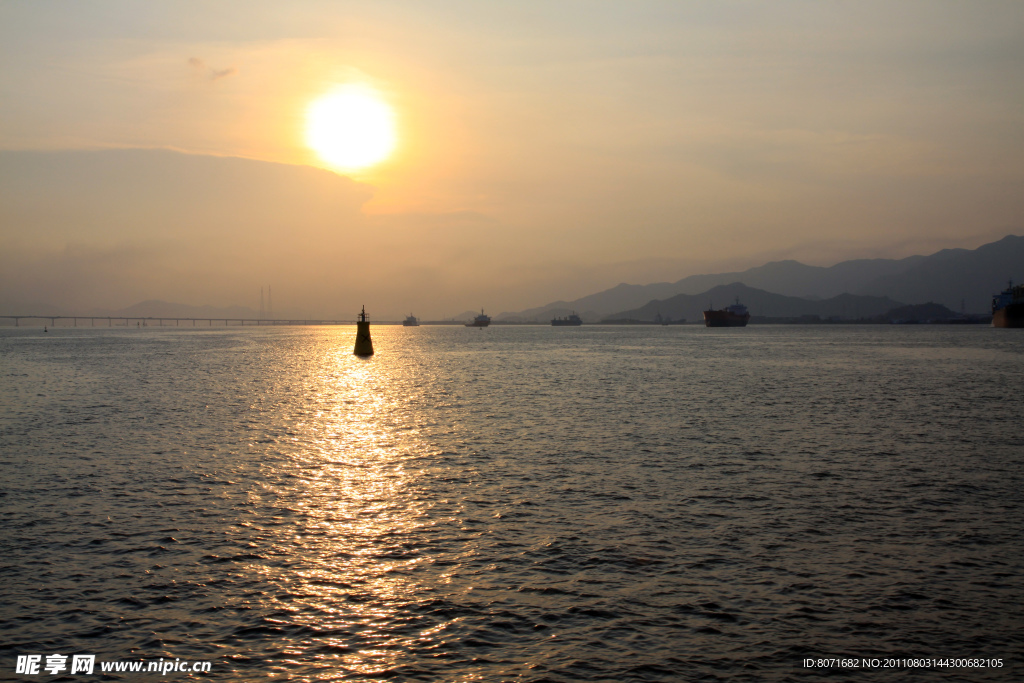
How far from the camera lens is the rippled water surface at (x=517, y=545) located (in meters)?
11.5

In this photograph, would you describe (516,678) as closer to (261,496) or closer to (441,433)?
(261,496)

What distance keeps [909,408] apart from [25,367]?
97440 mm

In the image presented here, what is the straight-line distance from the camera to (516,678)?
1048 cm

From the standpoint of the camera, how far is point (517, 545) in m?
16.9

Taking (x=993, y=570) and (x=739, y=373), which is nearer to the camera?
(x=993, y=570)

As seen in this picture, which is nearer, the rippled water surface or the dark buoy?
the rippled water surface

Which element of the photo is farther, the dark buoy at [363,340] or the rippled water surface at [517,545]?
the dark buoy at [363,340]

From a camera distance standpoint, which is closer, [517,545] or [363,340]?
[517,545]

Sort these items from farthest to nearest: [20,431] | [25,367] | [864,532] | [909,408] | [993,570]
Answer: [25,367] → [909,408] → [20,431] → [864,532] → [993,570]

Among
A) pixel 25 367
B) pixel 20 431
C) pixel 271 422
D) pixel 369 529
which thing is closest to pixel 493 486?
pixel 369 529

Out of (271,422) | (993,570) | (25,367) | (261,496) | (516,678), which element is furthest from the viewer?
(25,367)

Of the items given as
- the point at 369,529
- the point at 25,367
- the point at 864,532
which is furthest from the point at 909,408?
the point at 25,367

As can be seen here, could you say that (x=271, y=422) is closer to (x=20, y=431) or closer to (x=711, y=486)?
(x=20, y=431)

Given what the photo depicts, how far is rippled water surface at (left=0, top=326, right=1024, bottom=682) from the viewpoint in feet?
37.9
